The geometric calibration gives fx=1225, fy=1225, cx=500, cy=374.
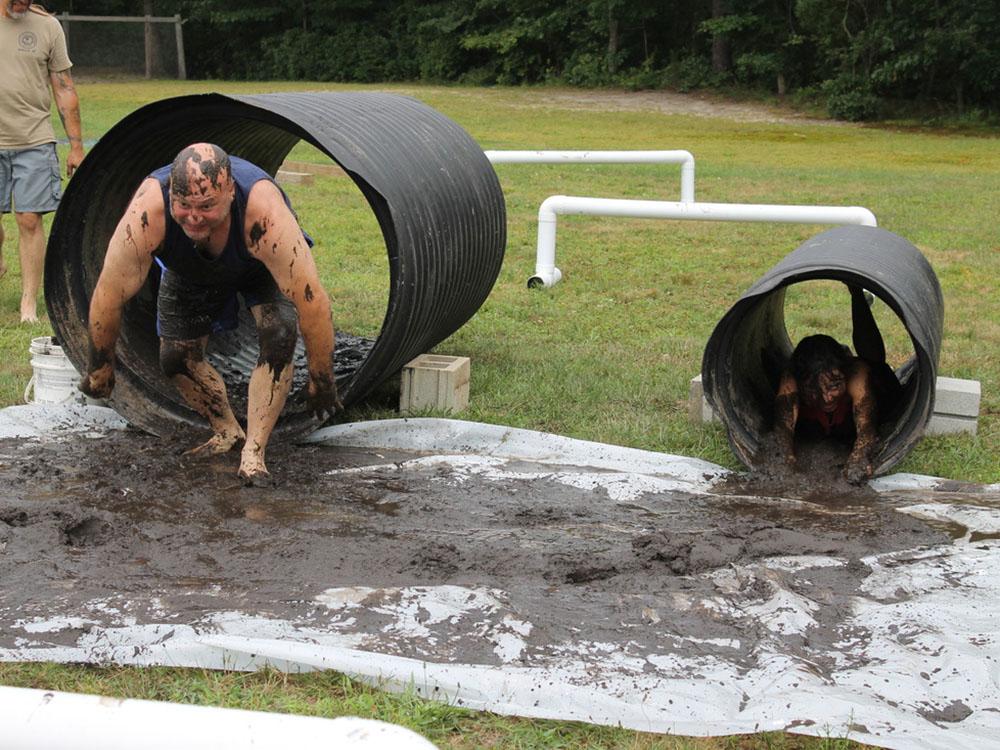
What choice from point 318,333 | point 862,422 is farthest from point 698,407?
point 318,333

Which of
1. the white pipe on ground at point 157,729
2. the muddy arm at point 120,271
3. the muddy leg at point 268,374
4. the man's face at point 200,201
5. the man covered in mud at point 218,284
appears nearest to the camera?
the white pipe on ground at point 157,729

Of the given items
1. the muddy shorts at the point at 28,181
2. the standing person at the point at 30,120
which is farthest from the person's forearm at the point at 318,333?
the muddy shorts at the point at 28,181

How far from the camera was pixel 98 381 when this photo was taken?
5613 millimetres

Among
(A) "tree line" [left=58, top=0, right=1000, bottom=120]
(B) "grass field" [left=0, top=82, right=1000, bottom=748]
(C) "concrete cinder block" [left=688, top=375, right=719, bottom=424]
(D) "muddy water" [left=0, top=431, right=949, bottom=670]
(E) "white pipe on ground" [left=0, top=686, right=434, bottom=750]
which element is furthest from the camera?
(A) "tree line" [left=58, top=0, right=1000, bottom=120]

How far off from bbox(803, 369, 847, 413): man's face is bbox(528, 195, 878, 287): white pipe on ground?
6.98 feet

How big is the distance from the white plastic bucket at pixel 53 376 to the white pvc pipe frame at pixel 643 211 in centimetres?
416

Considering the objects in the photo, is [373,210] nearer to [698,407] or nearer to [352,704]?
[698,407]

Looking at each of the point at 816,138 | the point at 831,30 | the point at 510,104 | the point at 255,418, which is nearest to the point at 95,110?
the point at 510,104

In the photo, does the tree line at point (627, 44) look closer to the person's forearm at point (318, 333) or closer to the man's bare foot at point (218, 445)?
the man's bare foot at point (218, 445)

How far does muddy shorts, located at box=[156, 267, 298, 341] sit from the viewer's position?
18.8 feet

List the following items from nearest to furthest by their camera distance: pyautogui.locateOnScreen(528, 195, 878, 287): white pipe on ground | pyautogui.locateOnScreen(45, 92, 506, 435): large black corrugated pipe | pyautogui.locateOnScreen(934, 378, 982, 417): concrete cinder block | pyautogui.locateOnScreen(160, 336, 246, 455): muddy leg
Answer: pyautogui.locateOnScreen(45, 92, 506, 435): large black corrugated pipe < pyautogui.locateOnScreen(160, 336, 246, 455): muddy leg < pyautogui.locateOnScreen(934, 378, 982, 417): concrete cinder block < pyautogui.locateOnScreen(528, 195, 878, 287): white pipe on ground

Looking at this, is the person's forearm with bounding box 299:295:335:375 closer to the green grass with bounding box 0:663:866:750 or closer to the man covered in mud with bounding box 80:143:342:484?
the man covered in mud with bounding box 80:143:342:484

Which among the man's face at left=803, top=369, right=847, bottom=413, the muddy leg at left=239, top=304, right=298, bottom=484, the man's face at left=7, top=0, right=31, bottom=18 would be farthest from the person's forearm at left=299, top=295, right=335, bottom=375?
the man's face at left=7, top=0, right=31, bottom=18

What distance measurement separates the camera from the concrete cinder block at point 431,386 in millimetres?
6652
